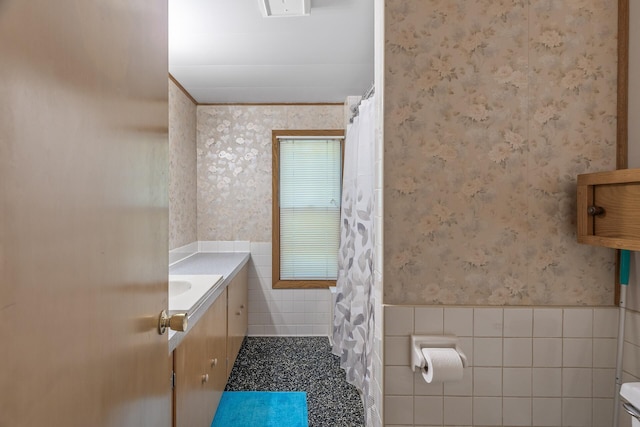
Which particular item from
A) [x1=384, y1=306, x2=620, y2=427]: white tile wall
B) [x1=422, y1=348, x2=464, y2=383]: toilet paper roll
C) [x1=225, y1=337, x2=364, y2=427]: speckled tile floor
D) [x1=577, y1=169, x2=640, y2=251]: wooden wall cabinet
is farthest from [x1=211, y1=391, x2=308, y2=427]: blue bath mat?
[x1=577, y1=169, x2=640, y2=251]: wooden wall cabinet

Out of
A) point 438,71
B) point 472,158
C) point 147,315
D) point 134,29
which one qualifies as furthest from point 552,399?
point 134,29

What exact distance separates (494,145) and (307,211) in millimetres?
2699

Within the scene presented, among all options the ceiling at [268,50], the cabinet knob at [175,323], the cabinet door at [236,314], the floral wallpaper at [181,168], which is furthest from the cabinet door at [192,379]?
the ceiling at [268,50]

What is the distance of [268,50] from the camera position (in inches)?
97.2

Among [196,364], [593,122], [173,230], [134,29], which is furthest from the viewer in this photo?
[173,230]

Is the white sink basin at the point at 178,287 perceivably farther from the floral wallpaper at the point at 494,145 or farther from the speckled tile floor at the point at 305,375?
the floral wallpaper at the point at 494,145

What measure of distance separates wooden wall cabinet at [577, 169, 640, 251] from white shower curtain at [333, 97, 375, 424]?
116 cm

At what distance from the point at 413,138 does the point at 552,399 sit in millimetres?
911

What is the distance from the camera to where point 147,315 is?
0.91 metres

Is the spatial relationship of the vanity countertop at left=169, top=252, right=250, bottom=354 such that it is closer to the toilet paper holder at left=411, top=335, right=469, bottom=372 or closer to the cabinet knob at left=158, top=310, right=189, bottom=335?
the cabinet knob at left=158, top=310, right=189, bottom=335

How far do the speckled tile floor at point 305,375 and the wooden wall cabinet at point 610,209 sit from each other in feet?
5.84

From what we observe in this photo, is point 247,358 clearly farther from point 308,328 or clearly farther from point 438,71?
point 438,71

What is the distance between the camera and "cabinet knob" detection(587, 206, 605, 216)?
3.54 ft

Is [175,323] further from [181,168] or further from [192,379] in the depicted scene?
[181,168]
